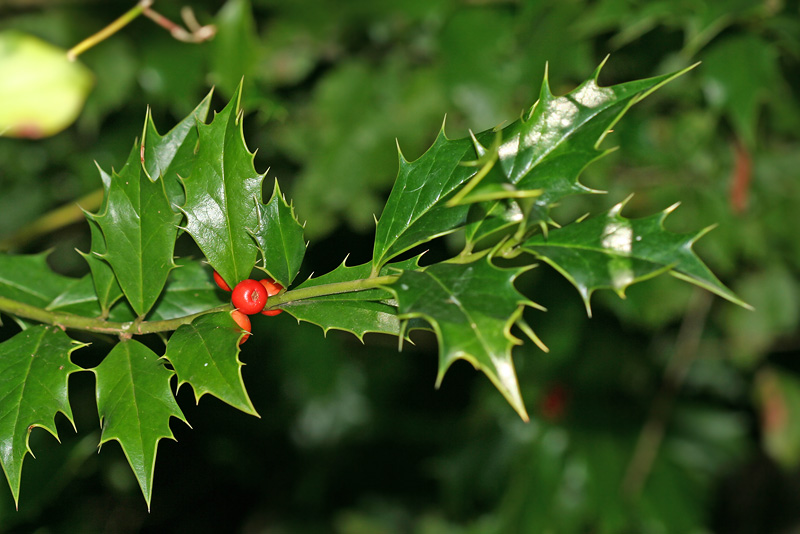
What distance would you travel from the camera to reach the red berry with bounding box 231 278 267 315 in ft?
2.20

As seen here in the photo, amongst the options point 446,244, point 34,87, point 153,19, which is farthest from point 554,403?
point 34,87

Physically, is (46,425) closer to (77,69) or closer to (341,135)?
(77,69)

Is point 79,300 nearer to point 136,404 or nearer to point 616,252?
point 136,404

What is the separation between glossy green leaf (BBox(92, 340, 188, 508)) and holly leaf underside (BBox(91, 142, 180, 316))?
6 centimetres

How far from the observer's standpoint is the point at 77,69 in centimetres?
Answer: 116

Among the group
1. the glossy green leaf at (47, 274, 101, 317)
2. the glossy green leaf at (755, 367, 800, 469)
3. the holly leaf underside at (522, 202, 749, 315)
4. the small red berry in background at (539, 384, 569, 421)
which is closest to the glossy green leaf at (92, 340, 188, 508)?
the glossy green leaf at (47, 274, 101, 317)

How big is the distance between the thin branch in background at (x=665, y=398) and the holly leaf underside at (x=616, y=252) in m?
1.67

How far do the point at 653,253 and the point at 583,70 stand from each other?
1.17m

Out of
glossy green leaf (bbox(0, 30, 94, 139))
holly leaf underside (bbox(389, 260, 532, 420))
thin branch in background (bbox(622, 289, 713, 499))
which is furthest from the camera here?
thin branch in background (bbox(622, 289, 713, 499))

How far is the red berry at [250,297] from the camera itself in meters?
0.67

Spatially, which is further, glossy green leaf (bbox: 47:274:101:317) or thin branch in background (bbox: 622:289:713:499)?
thin branch in background (bbox: 622:289:713:499)

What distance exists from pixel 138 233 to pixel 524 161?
1.34 feet

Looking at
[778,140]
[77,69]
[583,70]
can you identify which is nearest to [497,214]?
[77,69]

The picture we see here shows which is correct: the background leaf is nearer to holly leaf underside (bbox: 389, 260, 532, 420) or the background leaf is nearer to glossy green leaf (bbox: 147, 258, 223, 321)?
glossy green leaf (bbox: 147, 258, 223, 321)
